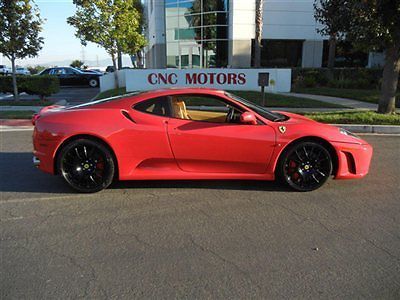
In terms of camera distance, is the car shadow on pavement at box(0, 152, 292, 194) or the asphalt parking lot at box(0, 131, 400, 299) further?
the car shadow on pavement at box(0, 152, 292, 194)

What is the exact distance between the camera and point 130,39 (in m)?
19.2

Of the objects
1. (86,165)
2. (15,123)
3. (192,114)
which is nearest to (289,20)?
(15,123)

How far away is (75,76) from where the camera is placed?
92.6 ft

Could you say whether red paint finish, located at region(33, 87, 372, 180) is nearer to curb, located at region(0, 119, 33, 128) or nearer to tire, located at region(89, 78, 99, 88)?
curb, located at region(0, 119, 33, 128)

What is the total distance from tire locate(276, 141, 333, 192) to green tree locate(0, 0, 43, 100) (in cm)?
1285

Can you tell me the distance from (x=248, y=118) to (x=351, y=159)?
1444mm

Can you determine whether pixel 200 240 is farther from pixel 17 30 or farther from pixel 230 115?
pixel 17 30

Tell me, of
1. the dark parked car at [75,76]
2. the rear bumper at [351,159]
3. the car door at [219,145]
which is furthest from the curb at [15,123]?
the dark parked car at [75,76]

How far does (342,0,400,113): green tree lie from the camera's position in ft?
31.0

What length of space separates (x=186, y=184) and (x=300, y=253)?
2.21 metres

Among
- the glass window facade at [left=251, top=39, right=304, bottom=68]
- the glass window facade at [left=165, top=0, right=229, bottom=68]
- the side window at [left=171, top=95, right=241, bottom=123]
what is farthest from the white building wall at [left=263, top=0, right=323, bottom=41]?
the side window at [left=171, top=95, right=241, bottom=123]

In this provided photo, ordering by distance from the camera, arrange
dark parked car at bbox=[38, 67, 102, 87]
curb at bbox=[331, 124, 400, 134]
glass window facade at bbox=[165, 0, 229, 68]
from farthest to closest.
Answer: dark parked car at bbox=[38, 67, 102, 87] → glass window facade at bbox=[165, 0, 229, 68] → curb at bbox=[331, 124, 400, 134]

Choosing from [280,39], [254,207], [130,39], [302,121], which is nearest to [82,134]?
[254,207]

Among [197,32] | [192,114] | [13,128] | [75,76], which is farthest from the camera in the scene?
[75,76]
